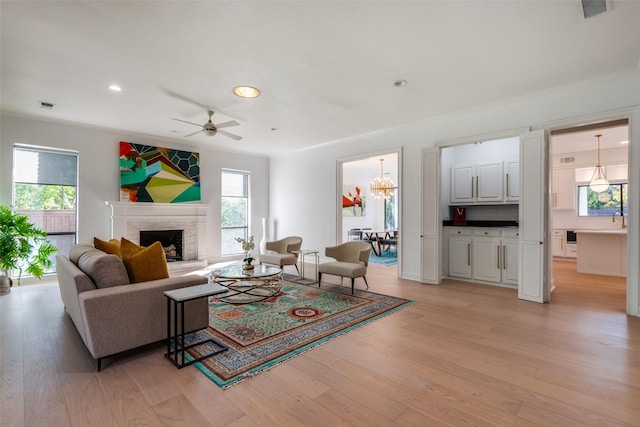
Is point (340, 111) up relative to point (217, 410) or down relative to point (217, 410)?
up

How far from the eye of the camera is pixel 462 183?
6.04 metres

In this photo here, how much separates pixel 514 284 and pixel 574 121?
2.57m

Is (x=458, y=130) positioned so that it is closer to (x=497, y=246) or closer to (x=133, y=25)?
(x=497, y=246)

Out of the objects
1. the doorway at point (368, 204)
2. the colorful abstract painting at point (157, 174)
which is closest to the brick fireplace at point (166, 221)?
the colorful abstract painting at point (157, 174)

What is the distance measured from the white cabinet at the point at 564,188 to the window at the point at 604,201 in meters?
0.20

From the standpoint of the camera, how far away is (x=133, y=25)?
268 centimetres

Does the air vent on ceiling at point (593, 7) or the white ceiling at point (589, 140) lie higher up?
the air vent on ceiling at point (593, 7)

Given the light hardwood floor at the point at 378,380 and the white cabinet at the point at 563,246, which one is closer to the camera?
the light hardwood floor at the point at 378,380

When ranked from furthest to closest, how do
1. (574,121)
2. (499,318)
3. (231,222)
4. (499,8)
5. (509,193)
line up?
1. (231,222)
2. (509,193)
3. (574,121)
4. (499,318)
5. (499,8)

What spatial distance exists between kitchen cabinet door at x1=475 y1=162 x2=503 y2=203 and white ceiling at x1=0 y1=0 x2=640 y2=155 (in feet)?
5.16

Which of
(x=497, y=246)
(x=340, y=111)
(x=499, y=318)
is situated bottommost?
(x=499, y=318)

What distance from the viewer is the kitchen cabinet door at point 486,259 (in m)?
5.12


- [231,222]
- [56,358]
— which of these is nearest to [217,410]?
[56,358]

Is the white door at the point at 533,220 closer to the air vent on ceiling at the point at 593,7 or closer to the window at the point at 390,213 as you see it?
the air vent on ceiling at the point at 593,7
